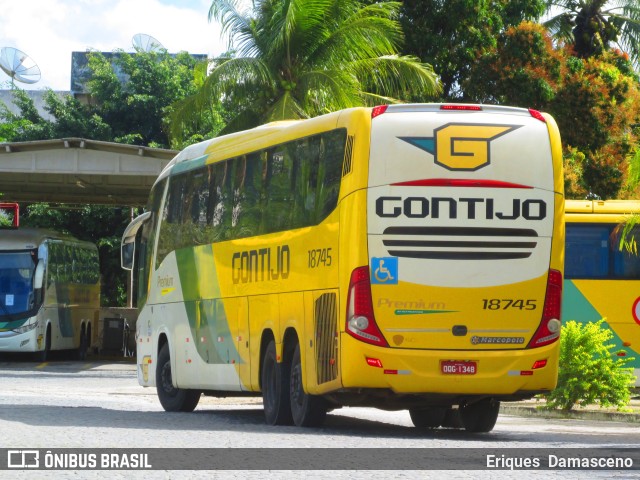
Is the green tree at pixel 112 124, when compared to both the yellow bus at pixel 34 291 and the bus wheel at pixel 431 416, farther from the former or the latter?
the bus wheel at pixel 431 416

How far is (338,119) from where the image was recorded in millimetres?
15383

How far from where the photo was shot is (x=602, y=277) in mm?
24281

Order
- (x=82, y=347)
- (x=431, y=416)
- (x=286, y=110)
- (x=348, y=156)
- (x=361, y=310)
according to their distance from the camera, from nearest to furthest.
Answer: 1. (x=361, y=310)
2. (x=348, y=156)
3. (x=431, y=416)
4. (x=286, y=110)
5. (x=82, y=347)

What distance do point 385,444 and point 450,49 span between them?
81.4 feet

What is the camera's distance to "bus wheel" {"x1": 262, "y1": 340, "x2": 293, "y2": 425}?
53.7ft

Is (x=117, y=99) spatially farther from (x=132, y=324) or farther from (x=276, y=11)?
(x=276, y=11)

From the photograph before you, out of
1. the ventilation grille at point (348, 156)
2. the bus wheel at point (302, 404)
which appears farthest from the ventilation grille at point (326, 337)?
the ventilation grille at point (348, 156)

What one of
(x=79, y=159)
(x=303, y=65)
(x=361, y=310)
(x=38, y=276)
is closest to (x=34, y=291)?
(x=38, y=276)

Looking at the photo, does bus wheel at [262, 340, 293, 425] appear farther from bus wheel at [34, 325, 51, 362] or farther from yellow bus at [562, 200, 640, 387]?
bus wheel at [34, 325, 51, 362]

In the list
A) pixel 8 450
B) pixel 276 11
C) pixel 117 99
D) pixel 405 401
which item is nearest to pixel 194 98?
pixel 276 11

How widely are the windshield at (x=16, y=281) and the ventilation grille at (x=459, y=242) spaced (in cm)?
2573

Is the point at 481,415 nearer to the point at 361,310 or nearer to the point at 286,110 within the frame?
the point at 361,310

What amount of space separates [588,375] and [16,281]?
2211 centimetres

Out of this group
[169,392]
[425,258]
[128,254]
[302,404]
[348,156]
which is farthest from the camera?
[128,254]
